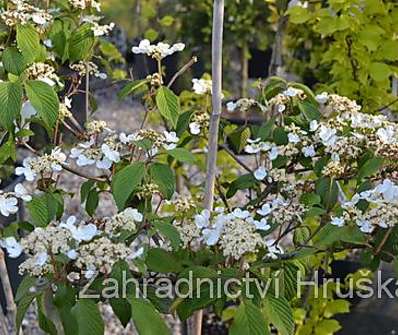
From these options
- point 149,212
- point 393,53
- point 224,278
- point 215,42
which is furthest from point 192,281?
point 393,53

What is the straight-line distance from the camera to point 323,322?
1.87 meters

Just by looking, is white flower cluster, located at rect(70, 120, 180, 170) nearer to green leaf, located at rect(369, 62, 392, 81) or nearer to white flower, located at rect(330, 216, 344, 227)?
white flower, located at rect(330, 216, 344, 227)

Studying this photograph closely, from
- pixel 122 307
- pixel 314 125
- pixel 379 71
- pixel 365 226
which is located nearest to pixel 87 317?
pixel 122 307

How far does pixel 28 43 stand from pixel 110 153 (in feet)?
0.67

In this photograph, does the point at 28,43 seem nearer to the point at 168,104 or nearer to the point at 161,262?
the point at 168,104

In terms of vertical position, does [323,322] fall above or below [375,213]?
below

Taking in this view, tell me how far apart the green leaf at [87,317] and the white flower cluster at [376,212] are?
0.33 metres

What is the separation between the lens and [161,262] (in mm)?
1015

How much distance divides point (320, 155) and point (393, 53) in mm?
577

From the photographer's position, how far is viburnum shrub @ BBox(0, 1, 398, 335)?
925 mm

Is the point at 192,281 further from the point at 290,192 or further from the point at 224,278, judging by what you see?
the point at 290,192

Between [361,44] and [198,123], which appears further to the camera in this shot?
[361,44]

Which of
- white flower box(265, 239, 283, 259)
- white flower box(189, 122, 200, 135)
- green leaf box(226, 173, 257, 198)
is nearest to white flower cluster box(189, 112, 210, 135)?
white flower box(189, 122, 200, 135)

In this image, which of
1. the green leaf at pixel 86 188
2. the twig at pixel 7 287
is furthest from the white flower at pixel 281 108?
the twig at pixel 7 287
